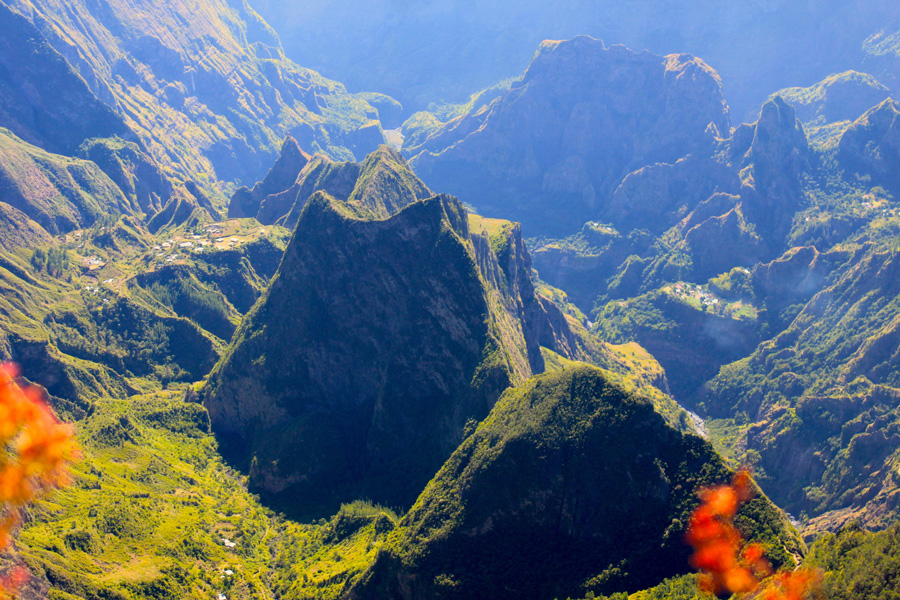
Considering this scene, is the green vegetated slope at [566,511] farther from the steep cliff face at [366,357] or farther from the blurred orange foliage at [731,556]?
the steep cliff face at [366,357]

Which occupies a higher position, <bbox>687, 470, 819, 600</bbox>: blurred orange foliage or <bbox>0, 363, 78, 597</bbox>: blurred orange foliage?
<bbox>0, 363, 78, 597</bbox>: blurred orange foliage

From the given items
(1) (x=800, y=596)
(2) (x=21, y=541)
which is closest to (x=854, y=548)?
(1) (x=800, y=596)

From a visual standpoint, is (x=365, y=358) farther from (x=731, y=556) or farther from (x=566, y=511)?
(x=731, y=556)

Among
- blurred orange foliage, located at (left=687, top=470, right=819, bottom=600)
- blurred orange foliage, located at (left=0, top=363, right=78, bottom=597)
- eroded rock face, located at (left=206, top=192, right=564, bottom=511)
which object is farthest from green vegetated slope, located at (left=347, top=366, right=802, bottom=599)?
blurred orange foliage, located at (left=0, top=363, right=78, bottom=597)

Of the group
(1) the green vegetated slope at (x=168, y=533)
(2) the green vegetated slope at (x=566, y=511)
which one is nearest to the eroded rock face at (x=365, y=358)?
(1) the green vegetated slope at (x=168, y=533)

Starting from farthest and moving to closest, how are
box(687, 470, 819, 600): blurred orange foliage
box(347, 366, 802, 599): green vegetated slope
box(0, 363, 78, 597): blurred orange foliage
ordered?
box(0, 363, 78, 597): blurred orange foliage, box(347, 366, 802, 599): green vegetated slope, box(687, 470, 819, 600): blurred orange foliage

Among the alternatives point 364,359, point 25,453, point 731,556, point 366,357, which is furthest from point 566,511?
point 25,453

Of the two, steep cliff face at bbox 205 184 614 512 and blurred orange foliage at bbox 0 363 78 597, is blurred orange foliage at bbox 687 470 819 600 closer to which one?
steep cliff face at bbox 205 184 614 512
